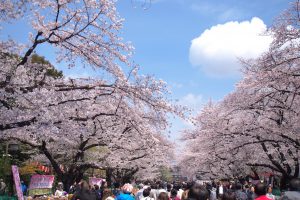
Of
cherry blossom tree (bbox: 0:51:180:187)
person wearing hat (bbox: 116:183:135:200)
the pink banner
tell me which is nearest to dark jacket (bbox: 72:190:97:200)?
person wearing hat (bbox: 116:183:135:200)

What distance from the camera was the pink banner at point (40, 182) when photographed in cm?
1541

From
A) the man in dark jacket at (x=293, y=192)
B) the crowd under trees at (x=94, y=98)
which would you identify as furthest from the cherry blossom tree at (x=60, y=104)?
the man in dark jacket at (x=293, y=192)

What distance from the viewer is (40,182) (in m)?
16.0

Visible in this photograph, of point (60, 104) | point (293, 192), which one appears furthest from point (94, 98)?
point (293, 192)

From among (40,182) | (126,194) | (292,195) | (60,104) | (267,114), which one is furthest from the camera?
(267,114)

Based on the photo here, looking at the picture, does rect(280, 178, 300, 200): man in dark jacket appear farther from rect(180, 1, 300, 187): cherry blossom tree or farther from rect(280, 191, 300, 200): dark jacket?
rect(180, 1, 300, 187): cherry blossom tree

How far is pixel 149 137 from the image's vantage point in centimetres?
1306

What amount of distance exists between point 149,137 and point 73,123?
2.71 m

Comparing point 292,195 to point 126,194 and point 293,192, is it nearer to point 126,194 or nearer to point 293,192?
point 293,192

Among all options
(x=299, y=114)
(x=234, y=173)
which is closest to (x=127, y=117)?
(x=299, y=114)

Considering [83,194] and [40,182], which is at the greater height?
[40,182]

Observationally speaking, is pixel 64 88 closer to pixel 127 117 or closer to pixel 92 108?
pixel 127 117

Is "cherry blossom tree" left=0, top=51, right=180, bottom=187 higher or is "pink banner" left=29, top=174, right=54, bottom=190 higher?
"cherry blossom tree" left=0, top=51, right=180, bottom=187

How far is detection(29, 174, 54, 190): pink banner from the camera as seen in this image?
15406 millimetres
